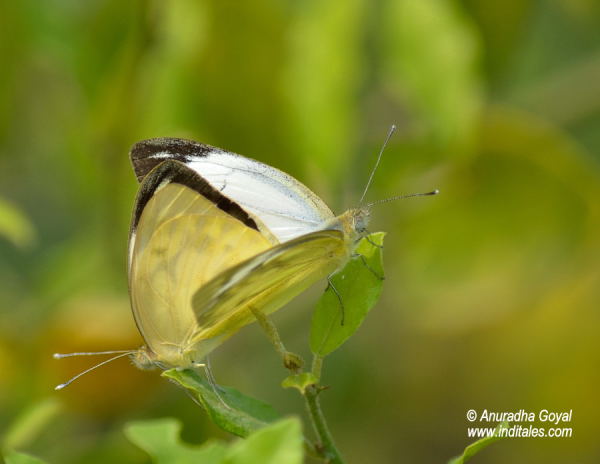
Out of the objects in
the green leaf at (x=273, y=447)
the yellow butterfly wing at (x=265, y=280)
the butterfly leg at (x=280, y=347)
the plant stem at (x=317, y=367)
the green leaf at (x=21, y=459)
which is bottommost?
the green leaf at (x=273, y=447)

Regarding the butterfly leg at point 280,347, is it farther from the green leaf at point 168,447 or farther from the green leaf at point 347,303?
the green leaf at point 168,447

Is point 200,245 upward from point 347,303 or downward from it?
upward

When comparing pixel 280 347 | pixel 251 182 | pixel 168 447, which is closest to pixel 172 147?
pixel 251 182

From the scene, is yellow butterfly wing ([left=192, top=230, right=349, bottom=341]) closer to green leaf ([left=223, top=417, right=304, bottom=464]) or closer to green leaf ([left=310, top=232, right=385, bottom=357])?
green leaf ([left=310, top=232, right=385, bottom=357])

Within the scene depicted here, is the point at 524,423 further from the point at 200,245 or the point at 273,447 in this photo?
the point at 273,447

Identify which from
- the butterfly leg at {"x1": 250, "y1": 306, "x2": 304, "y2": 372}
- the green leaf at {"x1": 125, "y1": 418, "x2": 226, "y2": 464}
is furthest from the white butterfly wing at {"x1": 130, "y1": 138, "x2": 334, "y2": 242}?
the green leaf at {"x1": 125, "y1": 418, "x2": 226, "y2": 464}

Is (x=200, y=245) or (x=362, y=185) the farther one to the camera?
(x=362, y=185)

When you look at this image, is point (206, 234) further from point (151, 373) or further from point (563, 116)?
point (563, 116)

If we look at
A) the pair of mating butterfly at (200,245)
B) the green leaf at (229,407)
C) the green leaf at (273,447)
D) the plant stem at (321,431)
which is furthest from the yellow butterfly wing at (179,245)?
the green leaf at (273,447)

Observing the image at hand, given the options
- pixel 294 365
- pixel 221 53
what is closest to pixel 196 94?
pixel 221 53
